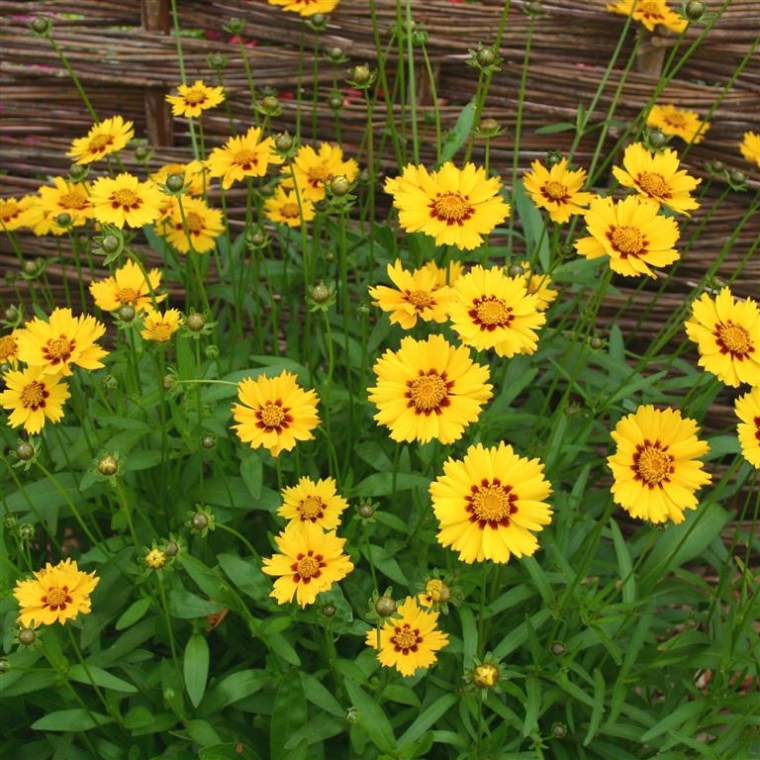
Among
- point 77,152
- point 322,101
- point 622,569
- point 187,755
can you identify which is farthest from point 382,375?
point 322,101

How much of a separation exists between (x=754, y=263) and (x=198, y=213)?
126cm

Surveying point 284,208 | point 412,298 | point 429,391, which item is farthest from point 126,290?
point 429,391

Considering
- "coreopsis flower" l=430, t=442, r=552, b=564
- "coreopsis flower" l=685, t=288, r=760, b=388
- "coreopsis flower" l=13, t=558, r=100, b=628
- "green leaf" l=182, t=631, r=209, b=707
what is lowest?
"green leaf" l=182, t=631, r=209, b=707

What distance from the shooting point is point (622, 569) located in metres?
1.37

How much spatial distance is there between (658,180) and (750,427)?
1.37 ft

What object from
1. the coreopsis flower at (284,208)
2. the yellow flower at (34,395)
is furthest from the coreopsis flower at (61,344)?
the coreopsis flower at (284,208)

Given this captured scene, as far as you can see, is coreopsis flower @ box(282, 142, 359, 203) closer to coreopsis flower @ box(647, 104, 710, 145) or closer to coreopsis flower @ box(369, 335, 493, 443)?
coreopsis flower @ box(369, 335, 493, 443)

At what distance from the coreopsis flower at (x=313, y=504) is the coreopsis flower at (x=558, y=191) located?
0.58m

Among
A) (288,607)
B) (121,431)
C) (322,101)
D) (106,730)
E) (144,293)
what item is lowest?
(106,730)

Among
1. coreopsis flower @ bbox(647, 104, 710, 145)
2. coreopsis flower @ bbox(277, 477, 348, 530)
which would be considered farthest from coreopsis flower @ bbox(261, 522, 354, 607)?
coreopsis flower @ bbox(647, 104, 710, 145)

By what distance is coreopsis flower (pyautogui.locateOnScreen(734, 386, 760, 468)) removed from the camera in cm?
106

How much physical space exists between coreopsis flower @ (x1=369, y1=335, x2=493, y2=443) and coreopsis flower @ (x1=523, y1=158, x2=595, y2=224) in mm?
374

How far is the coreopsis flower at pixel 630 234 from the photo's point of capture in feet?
Answer: 3.91

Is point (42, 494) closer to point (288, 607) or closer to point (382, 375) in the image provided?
point (288, 607)
